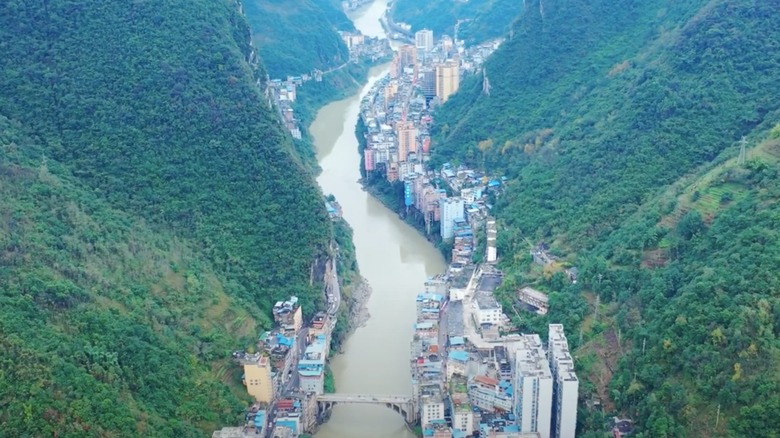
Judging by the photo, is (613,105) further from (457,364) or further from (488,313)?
(457,364)

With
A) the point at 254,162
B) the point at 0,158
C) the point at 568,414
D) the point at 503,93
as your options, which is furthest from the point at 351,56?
the point at 568,414

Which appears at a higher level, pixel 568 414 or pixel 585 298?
pixel 585 298

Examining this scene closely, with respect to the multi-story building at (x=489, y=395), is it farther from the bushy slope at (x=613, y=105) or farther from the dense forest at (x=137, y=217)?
the bushy slope at (x=613, y=105)

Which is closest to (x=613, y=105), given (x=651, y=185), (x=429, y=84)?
(x=651, y=185)

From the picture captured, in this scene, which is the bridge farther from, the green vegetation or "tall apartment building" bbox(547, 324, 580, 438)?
"tall apartment building" bbox(547, 324, 580, 438)

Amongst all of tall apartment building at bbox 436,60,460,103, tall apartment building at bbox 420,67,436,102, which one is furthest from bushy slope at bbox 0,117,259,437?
tall apartment building at bbox 420,67,436,102

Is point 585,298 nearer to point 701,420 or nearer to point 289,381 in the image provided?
point 701,420
